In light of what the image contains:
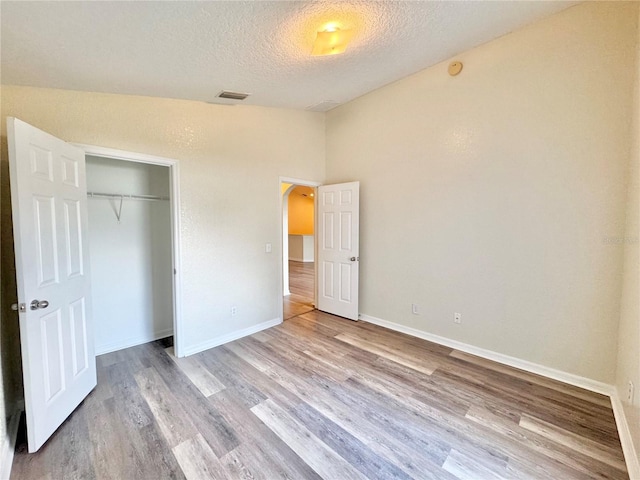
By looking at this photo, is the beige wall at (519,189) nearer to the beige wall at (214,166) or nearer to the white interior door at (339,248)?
the white interior door at (339,248)

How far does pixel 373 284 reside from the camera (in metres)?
3.96

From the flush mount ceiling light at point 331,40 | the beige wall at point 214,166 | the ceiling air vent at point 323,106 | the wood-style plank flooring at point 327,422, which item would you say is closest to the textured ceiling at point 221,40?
the flush mount ceiling light at point 331,40

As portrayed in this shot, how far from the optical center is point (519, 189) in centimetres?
265

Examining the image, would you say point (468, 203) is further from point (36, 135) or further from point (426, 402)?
point (36, 135)

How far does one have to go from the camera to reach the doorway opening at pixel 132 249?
9.78 ft

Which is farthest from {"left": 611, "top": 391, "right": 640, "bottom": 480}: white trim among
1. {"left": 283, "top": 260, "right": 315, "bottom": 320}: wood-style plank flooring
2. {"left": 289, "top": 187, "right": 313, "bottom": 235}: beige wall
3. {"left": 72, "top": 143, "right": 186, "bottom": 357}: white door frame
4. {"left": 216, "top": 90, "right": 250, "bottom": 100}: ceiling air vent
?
{"left": 289, "top": 187, "right": 313, "bottom": 235}: beige wall

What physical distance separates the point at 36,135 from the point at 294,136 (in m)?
2.79

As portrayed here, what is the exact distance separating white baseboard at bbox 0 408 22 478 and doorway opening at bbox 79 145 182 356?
3.58 ft

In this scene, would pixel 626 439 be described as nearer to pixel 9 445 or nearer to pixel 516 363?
pixel 516 363

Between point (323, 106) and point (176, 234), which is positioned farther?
point (323, 106)

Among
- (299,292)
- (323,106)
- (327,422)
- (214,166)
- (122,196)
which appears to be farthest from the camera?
(299,292)

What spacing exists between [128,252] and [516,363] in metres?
4.40

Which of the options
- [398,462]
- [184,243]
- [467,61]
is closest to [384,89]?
[467,61]

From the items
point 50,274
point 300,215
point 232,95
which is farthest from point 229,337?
point 300,215
